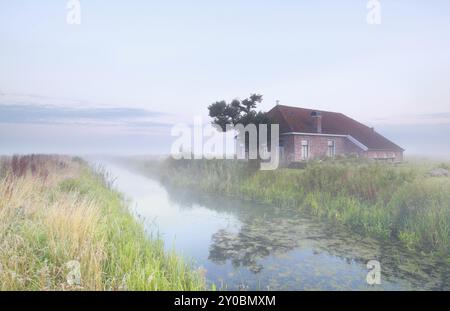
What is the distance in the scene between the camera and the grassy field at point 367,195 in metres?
6.47

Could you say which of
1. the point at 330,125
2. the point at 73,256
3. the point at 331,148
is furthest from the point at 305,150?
the point at 73,256

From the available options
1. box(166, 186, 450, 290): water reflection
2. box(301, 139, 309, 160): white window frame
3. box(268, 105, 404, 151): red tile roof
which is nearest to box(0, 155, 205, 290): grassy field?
box(166, 186, 450, 290): water reflection

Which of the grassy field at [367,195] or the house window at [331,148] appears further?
the house window at [331,148]

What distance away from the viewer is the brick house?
18.4m

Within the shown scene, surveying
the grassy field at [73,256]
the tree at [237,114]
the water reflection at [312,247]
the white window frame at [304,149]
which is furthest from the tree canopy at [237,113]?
the grassy field at [73,256]

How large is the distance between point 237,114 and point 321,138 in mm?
6180

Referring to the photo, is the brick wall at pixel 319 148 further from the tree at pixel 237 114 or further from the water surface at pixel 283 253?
the water surface at pixel 283 253

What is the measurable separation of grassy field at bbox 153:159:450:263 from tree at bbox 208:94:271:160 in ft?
7.72

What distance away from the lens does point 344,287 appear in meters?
4.72

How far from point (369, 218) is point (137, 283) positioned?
6.17m

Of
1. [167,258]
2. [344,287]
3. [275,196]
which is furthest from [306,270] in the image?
[275,196]

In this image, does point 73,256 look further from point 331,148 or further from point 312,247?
point 331,148

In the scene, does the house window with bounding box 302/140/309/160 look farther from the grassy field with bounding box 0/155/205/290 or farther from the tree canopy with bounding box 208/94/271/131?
the grassy field with bounding box 0/155/205/290
